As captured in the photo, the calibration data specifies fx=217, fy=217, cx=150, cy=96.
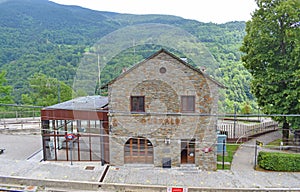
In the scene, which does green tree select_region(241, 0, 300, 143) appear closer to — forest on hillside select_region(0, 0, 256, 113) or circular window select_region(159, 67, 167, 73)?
forest on hillside select_region(0, 0, 256, 113)

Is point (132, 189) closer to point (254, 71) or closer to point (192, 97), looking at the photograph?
point (192, 97)

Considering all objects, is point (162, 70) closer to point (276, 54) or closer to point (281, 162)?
point (276, 54)

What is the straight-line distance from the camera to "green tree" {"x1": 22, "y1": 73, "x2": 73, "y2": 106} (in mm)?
25109

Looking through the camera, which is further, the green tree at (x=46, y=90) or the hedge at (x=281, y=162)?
the green tree at (x=46, y=90)

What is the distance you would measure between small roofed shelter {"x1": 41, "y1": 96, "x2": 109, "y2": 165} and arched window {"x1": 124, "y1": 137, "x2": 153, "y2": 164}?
1.09 m

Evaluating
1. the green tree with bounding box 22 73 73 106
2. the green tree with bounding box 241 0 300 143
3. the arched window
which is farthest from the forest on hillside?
the arched window

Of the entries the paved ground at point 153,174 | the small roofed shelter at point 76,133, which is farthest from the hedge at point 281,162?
the small roofed shelter at point 76,133

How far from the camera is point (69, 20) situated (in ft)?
103

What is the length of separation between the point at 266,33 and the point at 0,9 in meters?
46.6

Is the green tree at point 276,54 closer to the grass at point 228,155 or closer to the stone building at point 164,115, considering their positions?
the grass at point 228,155

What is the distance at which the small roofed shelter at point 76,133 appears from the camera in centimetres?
1090

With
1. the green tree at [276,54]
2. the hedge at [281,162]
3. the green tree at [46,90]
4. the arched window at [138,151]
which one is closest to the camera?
the hedge at [281,162]

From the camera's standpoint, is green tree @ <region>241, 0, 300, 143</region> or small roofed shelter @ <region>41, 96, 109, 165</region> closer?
small roofed shelter @ <region>41, 96, 109, 165</region>

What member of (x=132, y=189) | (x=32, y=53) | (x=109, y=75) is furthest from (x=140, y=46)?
(x=32, y=53)
